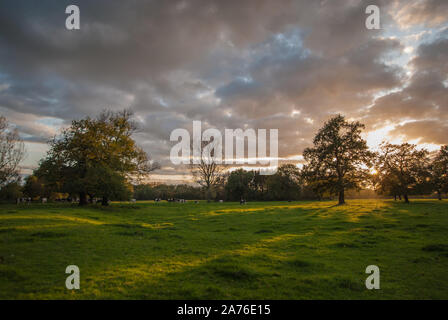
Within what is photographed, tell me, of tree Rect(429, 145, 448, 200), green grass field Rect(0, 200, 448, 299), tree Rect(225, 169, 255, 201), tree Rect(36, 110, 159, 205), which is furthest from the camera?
tree Rect(225, 169, 255, 201)

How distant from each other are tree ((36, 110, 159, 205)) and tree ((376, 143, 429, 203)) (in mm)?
57631

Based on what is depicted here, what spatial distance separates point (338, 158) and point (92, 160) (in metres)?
47.7

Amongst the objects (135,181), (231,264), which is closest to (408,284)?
(231,264)

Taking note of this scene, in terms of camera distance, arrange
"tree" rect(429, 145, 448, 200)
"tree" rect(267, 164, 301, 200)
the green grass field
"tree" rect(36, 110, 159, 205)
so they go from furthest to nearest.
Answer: "tree" rect(267, 164, 301, 200) → "tree" rect(429, 145, 448, 200) → "tree" rect(36, 110, 159, 205) → the green grass field

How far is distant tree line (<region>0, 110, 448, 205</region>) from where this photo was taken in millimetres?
36281

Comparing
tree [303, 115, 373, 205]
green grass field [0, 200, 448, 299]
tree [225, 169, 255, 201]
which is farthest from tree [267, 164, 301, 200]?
green grass field [0, 200, 448, 299]

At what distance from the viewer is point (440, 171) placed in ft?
197

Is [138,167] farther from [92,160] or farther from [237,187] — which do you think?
[237,187]

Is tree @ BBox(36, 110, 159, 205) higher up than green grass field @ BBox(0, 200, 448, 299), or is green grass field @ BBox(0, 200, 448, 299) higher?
tree @ BBox(36, 110, 159, 205)

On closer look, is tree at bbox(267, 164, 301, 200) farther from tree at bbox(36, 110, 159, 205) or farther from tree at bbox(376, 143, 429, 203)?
tree at bbox(36, 110, 159, 205)

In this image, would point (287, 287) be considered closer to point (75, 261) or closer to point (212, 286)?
point (212, 286)

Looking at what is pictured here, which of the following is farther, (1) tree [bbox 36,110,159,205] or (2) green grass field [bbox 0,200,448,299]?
(1) tree [bbox 36,110,159,205]
